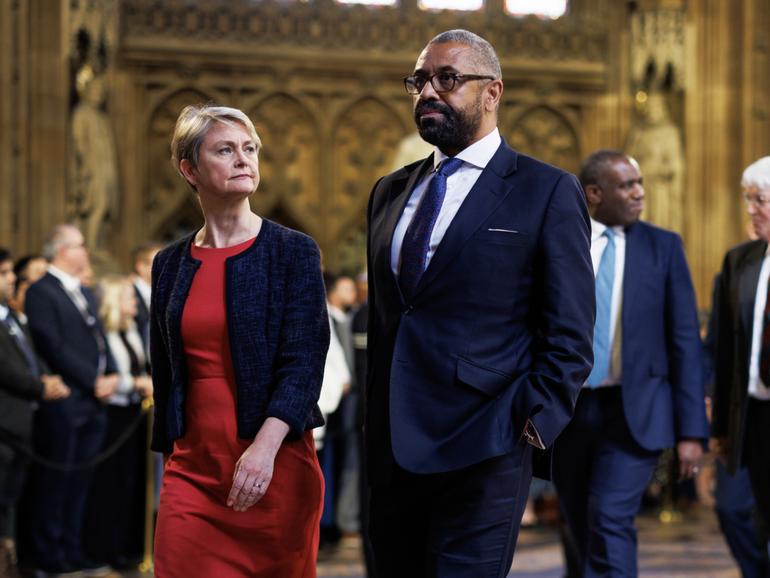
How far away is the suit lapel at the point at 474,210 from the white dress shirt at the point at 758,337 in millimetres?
2261

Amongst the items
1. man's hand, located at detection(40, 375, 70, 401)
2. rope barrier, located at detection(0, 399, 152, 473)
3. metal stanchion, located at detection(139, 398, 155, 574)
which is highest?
man's hand, located at detection(40, 375, 70, 401)

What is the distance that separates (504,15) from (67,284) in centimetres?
830

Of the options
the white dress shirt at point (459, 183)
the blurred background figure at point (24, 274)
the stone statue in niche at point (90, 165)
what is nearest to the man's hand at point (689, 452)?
the white dress shirt at point (459, 183)

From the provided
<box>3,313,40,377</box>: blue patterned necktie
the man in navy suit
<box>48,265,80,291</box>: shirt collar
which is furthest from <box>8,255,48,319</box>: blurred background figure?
the man in navy suit

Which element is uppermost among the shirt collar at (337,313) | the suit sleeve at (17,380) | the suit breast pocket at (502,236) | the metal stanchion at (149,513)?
the suit breast pocket at (502,236)

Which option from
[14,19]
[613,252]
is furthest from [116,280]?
[14,19]

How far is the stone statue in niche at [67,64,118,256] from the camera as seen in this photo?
12.5m

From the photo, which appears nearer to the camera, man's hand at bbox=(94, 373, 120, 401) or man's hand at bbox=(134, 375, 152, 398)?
man's hand at bbox=(94, 373, 120, 401)

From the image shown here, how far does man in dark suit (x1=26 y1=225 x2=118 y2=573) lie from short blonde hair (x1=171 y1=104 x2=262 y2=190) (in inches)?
163

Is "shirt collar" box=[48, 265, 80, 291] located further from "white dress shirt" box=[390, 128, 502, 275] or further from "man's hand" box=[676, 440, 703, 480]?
"white dress shirt" box=[390, 128, 502, 275]

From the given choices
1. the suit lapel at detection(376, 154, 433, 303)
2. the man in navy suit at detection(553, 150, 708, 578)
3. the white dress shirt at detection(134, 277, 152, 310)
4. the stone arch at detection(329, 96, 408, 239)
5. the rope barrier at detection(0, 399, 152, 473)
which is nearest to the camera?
the suit lapel at detection(376, 154, 433, 303)

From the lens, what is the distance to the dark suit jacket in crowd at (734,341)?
5.22m

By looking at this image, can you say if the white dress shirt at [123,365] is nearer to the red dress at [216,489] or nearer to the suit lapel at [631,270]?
the suit lapel at [631,270]

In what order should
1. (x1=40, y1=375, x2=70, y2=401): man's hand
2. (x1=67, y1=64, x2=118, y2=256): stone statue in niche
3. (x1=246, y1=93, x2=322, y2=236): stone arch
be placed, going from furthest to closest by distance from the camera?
(x1=246, y1=93, x2=322, y2=236): stone arch
(x1=67, y1=64, x2=118, y2=256): stone statue in niche
(x1=40, y1=375, x2=70, y2=401): man's hand
